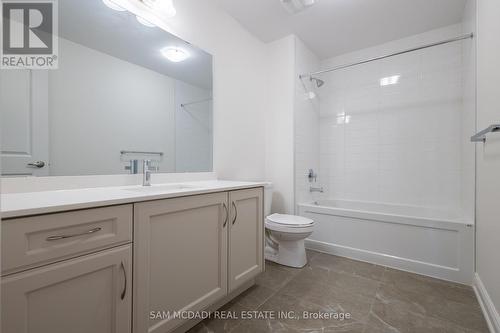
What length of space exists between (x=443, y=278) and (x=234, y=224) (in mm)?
1803

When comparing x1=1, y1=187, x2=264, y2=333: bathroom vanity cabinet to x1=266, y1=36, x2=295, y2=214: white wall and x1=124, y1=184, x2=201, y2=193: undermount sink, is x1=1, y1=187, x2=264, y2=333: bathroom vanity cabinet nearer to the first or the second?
x1=124, y1=184, x2=201, y2=193: undermount sink

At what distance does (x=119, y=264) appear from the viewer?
2.93ft

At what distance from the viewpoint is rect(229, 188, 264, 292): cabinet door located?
1.43m

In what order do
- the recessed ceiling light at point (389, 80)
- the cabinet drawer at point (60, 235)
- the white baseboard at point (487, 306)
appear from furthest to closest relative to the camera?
the recessed ceiling light at point (389, 80)
the white baseboard at point (487, 306)
the cabinet drawer at point (60, 235)

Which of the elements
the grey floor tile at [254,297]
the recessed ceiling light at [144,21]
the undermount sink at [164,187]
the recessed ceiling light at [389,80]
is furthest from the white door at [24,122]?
the recessed ceiling light at [389,80]

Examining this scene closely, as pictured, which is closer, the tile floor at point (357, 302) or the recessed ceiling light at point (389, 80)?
the tile floor at point (357, 302)

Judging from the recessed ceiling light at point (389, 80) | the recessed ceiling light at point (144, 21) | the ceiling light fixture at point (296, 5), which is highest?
the ceiling light fixture at point (296, 5)

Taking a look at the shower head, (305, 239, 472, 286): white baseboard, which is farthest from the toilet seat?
the shower head

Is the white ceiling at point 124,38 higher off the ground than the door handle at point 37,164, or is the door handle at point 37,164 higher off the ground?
the white ceiling at point 124,38

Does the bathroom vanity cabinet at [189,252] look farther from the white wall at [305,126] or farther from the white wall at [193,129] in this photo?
the white wall at [305,126]

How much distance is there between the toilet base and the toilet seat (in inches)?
7.3

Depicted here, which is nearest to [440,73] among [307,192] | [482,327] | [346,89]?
[346,89]

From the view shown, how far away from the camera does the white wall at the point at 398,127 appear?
2379mm

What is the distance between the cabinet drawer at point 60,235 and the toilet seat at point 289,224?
134 cm
